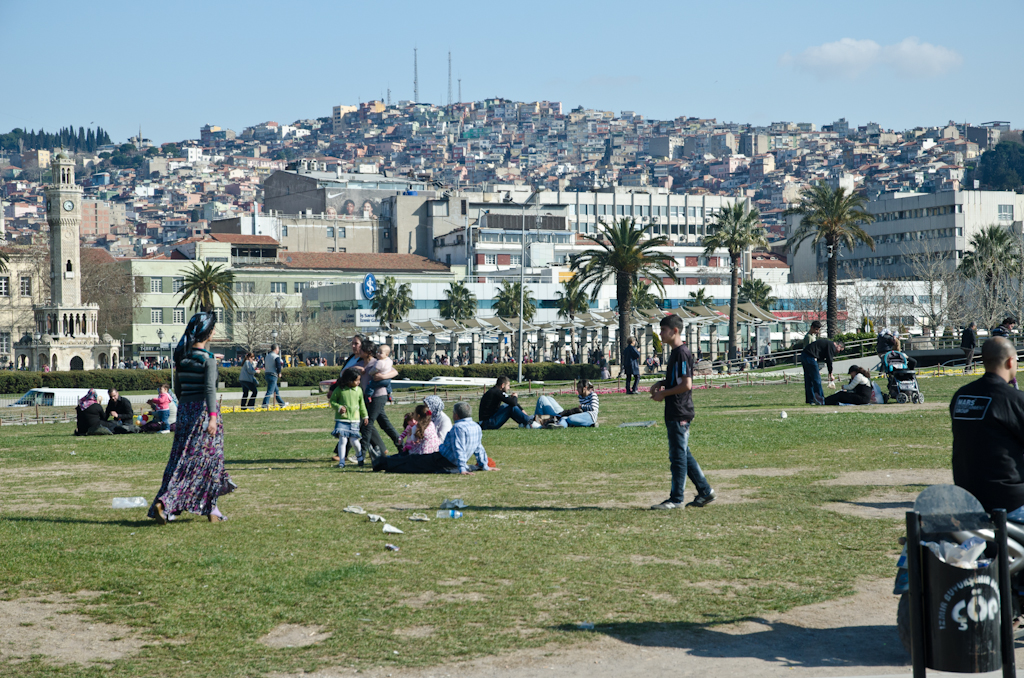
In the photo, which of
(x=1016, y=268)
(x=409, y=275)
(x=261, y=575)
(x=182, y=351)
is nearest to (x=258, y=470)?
(x=182, y=351)

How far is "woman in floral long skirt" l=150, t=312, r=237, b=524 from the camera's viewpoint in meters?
9.19

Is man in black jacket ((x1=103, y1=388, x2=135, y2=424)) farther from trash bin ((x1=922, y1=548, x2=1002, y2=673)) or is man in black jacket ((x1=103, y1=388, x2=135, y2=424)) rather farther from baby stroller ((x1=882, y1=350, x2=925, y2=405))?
trash bin ((x1=922, y1=548, x2=1002, y2=673))

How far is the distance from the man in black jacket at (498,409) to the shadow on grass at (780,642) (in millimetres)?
13118

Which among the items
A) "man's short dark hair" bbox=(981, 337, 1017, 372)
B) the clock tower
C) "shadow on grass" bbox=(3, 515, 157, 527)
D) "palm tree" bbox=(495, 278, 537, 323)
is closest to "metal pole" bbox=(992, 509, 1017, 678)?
"man's short dark hair" bbox=(981, 337, 1017, 372)

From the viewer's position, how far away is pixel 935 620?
450 centimetres

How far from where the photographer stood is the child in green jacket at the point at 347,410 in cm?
1407

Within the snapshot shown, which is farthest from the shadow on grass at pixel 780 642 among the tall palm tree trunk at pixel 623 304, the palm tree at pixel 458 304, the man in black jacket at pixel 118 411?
the palm tree at pixel 458 304

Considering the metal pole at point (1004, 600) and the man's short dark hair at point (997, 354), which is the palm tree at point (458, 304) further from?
the metal pole at point (1004, 600)

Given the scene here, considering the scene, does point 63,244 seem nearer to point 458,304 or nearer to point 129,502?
point 458,304

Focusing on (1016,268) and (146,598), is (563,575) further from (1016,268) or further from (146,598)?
(1016,268)

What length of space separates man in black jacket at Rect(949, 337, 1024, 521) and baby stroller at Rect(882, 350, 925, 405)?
17.4 meters

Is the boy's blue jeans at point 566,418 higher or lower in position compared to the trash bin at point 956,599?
lower

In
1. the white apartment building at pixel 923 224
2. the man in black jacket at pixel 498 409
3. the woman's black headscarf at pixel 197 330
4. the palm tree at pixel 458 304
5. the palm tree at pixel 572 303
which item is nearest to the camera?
the woman's black headscarf at pixel 197 330

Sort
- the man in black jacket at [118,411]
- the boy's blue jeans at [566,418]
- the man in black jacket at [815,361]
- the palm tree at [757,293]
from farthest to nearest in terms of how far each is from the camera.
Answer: the palm tree at [757,293]
the man in black jacket at [815,361]
the man in black jacket at [118,411]
the boy's blue jeans at [566,418]
